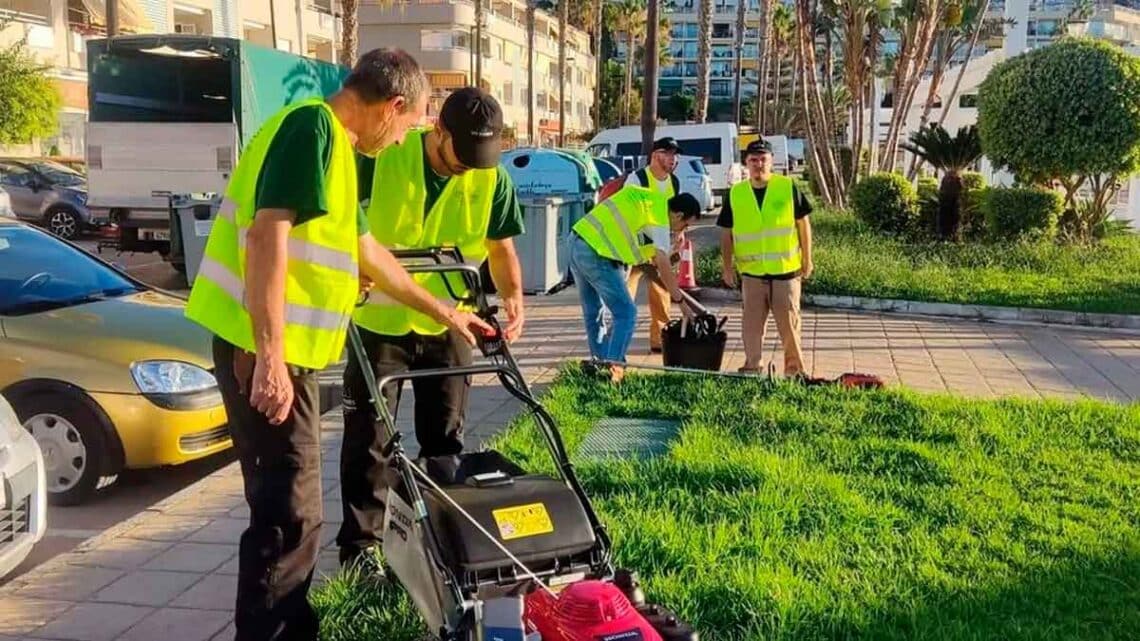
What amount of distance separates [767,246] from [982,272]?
670cm

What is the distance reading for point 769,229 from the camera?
24.5 feet

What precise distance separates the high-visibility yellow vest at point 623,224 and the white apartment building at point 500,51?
36.3m

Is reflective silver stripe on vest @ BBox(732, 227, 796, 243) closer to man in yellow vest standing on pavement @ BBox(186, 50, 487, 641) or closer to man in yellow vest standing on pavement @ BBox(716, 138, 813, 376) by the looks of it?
man in yellow vest standing on pavement @ BBox(716, 138, 813, 376)

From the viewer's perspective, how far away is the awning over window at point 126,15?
33.3 m

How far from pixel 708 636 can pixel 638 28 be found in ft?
223

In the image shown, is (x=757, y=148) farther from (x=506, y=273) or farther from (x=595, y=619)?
(x=595, y=619)

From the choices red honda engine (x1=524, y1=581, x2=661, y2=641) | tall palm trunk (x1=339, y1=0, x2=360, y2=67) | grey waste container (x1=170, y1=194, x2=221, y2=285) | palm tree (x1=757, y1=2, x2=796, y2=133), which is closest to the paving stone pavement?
red honda engine (x1=524, y1=581, x2=661, y2=641)

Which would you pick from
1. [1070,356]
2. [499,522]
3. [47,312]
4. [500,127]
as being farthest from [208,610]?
[1070,356]

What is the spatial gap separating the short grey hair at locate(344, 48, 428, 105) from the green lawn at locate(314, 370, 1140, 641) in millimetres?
1734

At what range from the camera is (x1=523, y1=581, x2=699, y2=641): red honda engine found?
2.50 meters

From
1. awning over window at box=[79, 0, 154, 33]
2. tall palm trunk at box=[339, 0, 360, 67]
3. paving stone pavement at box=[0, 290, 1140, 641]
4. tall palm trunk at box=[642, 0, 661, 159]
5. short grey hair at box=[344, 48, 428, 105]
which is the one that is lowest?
paving stone pavement at box=[0, 290, 1140, 641]

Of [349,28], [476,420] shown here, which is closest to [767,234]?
[476,420]

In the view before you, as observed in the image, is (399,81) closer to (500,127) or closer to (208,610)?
(500,127)

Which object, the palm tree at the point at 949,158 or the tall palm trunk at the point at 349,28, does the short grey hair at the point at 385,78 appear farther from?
the tall palm trunk at the point at 349,28
